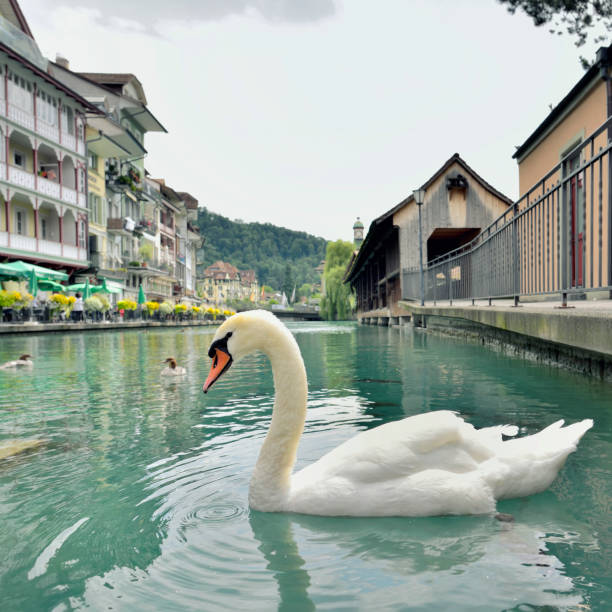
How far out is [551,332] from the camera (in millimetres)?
5418

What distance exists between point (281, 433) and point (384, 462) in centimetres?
61

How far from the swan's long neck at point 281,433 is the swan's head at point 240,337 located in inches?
2.4

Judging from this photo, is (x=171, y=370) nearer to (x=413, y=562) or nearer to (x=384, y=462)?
(x=384, y=462)

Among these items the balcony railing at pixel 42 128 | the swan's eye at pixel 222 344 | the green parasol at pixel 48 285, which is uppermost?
the balcony railing at pixel 42 128

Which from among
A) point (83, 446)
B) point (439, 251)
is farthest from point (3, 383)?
point (439, 251)

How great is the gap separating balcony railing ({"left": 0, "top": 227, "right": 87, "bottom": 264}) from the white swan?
29.2m

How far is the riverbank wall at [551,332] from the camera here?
14.0ft

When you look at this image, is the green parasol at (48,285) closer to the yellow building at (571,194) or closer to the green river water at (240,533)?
the yellow building at (571,194)

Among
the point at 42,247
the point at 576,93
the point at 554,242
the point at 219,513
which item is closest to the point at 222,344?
the point at 219,513

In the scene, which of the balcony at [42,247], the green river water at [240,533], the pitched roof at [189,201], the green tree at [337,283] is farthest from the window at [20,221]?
the pitched roof at [189,201]

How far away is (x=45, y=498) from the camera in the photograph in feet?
11.3

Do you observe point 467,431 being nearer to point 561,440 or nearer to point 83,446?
point 561,440

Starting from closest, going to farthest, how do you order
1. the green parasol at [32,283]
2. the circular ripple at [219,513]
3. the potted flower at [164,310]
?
1. the circular ripple at [219,513]
2. the green parasol at [32,283]
3. the potted flower at [164,310]

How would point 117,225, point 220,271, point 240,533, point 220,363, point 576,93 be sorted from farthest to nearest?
point 220,271
point 117,225
point 576,93
point 220,363
point 240,533
